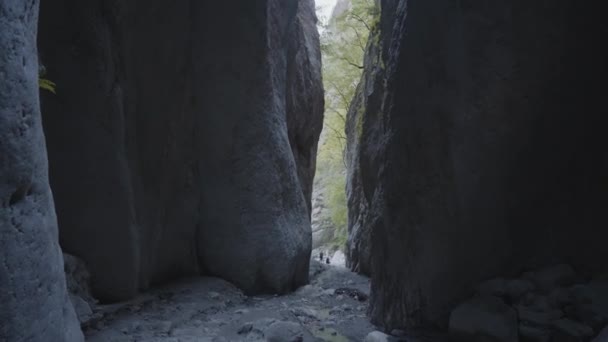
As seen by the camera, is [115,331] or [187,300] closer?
[115,331]

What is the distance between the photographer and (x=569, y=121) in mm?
4527

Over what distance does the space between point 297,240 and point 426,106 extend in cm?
430

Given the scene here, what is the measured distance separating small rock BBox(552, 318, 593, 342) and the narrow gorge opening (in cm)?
665

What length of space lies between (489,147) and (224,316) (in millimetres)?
4049

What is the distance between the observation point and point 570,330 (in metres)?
3.78

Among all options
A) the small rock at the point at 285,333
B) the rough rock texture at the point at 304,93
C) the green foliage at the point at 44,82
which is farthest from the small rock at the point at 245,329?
the rough rock texture at the point at 304,93

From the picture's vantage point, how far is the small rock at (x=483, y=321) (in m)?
4.13

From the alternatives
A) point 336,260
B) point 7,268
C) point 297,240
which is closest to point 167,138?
point 297,240

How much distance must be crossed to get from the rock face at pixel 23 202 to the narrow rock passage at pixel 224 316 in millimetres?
2272

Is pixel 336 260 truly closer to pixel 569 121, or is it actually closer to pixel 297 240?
pixel 297 240

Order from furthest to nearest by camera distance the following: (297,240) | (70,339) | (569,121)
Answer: (297,240) < (569,121) < (70,339)

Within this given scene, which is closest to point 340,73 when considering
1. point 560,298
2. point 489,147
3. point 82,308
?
point 489,147

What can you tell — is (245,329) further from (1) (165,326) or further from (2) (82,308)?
(2) (82,308)

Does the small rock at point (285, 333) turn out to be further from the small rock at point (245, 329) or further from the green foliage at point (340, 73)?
the green foliage at point (340, 73)
